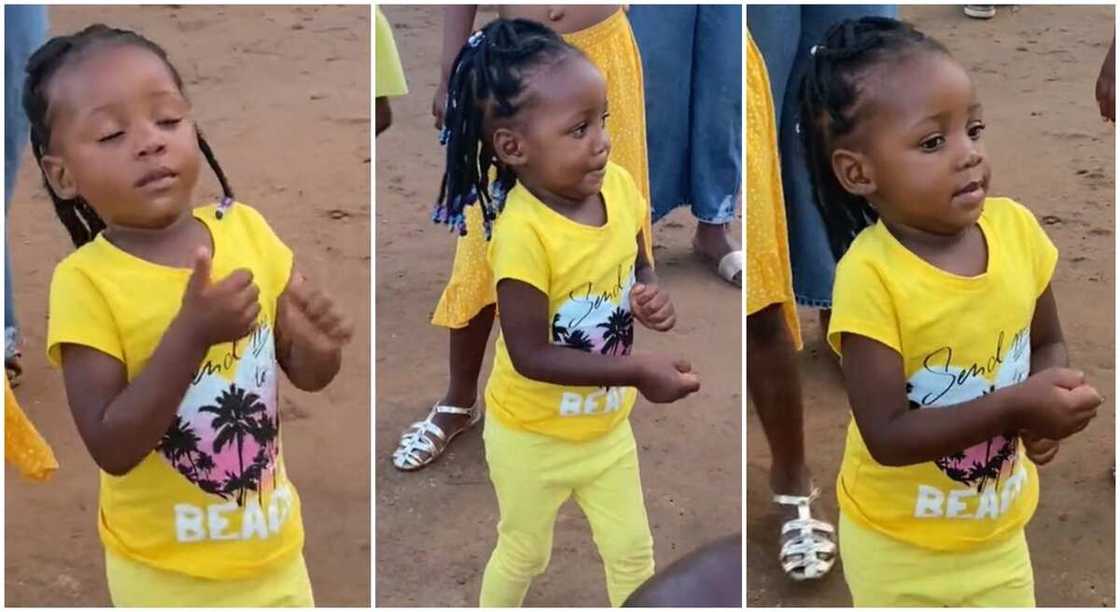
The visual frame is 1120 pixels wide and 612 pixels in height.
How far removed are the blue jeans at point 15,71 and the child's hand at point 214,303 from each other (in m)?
0.38

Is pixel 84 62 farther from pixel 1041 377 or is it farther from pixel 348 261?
pixel 1041 377

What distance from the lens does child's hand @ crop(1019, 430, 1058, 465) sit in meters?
1.55

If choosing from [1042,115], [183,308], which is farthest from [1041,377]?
[1042,115]

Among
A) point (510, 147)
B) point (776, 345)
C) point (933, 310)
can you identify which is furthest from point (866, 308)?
point (510, 147)

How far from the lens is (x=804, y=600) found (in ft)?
6.31

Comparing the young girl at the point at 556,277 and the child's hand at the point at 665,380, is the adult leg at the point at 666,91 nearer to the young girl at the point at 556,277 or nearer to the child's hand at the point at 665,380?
the young girl at the point at 556,277

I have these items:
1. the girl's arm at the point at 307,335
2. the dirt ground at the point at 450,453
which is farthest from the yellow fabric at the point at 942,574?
the girl's arm at the point at 307,335

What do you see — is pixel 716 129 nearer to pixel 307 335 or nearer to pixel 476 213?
pixel 476 213

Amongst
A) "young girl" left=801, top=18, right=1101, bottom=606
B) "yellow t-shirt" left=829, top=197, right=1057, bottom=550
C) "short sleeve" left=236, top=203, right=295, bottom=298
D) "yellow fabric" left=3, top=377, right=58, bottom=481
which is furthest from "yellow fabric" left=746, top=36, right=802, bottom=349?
"yellow fabric" left=3, top=377, right=58, bottom=481

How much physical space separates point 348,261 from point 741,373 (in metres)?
0.60

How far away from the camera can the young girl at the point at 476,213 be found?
1766mm

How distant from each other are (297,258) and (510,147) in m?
0.49

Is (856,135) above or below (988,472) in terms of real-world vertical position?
above

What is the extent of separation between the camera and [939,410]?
1.51m
